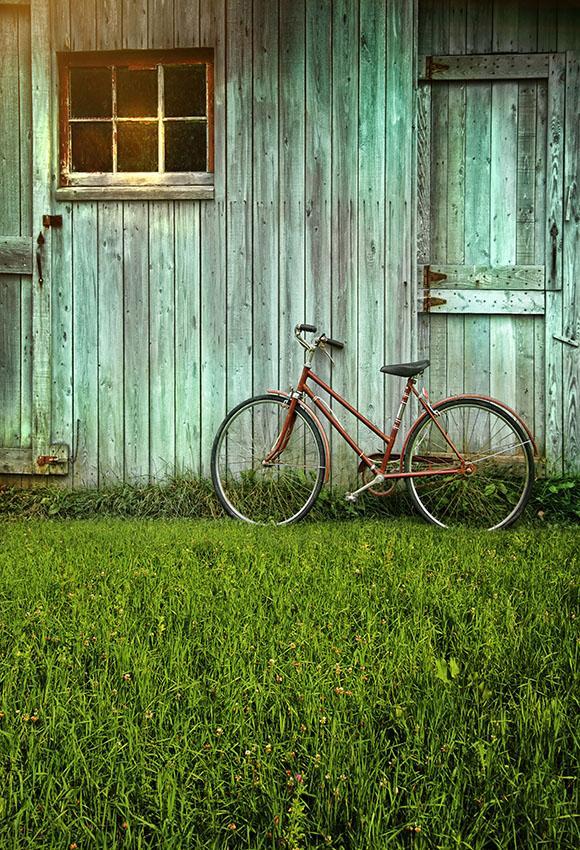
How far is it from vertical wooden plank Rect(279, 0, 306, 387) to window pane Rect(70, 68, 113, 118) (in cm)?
116

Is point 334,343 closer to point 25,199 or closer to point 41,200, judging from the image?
point 41,200

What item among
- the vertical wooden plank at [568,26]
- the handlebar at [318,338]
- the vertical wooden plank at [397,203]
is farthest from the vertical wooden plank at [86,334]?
the vertical wooden plank at [568,26]

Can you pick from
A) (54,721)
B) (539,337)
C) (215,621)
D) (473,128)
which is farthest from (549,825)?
(473,128)

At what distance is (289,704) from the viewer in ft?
8.50

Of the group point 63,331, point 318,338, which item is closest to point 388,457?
point 318,338

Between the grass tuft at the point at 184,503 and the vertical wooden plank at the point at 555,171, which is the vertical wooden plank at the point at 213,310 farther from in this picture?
the vertical wooden plank at the point at 555,171

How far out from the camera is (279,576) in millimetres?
4078

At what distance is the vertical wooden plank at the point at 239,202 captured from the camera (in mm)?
6672

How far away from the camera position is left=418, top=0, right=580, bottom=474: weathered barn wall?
6645 mm

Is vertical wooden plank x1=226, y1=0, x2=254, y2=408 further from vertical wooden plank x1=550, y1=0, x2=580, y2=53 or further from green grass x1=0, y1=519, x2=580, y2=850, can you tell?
green grass x1=0, y1=519, x2=580, y2=850

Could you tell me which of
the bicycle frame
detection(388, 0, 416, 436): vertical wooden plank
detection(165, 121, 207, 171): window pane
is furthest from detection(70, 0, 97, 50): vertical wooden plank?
the bicycle frame

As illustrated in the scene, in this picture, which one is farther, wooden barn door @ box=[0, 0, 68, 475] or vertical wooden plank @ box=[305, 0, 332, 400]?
wooden barn door @ box=[0, 0, 68, 475]

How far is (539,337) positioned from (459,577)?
2990 mm

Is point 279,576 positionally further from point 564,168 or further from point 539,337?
point 564,168
